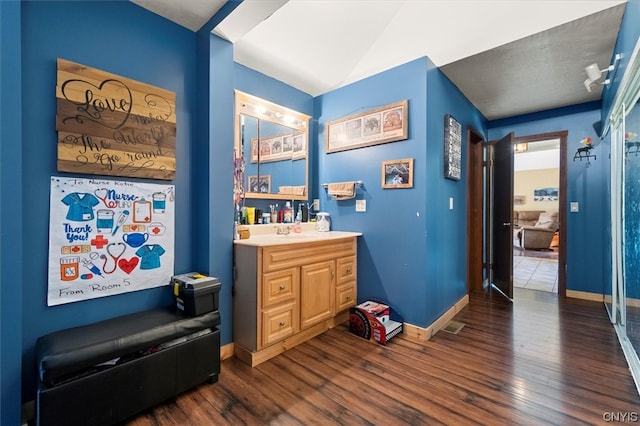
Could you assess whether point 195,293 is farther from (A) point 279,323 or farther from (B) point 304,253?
(B) point 304,253

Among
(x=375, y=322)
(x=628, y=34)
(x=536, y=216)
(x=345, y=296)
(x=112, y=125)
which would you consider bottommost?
(x=375, y=322)

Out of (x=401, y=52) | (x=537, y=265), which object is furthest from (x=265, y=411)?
(x=537, y=265)

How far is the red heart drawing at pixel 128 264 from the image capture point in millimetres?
1794

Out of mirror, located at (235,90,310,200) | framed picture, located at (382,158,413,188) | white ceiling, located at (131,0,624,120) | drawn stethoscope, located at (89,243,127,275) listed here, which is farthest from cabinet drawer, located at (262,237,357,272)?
white ceiling, located at (131,0,624,120)

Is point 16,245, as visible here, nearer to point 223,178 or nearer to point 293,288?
point 223,178

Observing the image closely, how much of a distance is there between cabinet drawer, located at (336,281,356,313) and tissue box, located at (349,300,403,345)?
0.17 meters

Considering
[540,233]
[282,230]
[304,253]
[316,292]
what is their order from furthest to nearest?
[540,233], [282,230], [316,292], [304,253]

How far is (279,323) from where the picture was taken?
2.16m

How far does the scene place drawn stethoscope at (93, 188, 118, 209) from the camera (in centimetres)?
171

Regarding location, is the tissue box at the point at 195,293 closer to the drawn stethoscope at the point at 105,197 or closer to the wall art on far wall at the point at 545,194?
the drawn stethoscope at the point at 105,197

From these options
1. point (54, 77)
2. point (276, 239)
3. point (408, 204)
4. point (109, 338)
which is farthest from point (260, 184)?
point (109, 338)

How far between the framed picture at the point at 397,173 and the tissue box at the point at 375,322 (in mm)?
1135

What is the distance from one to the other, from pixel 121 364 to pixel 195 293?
0.48m

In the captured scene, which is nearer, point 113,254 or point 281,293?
point 113,254
